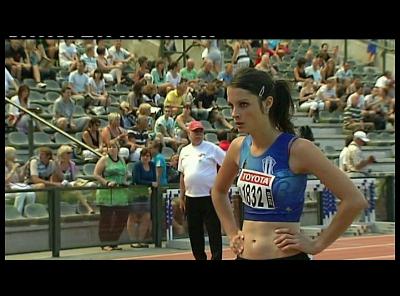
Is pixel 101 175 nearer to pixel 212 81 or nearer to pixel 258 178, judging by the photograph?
pixel 212 81

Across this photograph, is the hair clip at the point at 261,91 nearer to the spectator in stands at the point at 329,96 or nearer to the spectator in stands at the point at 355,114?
the spectator in stands at the point at 355,114

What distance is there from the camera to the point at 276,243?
4492 mm

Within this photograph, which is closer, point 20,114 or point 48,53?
point 20,114

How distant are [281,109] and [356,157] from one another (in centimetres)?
1177

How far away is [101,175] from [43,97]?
118 inches

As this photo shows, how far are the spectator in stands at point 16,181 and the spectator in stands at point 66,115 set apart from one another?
199 centimetres

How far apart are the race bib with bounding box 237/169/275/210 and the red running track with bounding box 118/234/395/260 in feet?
22.1

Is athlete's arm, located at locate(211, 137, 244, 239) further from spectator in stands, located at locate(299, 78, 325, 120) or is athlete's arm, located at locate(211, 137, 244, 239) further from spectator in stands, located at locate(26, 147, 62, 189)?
spectator in stands, located at locate(299, 78, 325, 120)

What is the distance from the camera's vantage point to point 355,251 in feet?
43.9

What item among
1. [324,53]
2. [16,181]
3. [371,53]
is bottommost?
[16,181]

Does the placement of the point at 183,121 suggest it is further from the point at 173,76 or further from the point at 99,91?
the point at 173,76

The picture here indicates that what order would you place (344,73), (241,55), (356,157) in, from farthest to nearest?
1. (344,73)
2. (241,55)
3. (356,157)

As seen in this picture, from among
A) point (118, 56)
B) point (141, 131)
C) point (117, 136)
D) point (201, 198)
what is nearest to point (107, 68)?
point (118, 56)
